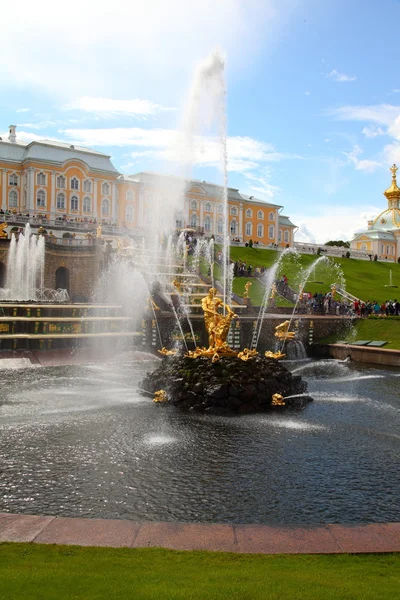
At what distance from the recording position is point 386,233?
86.6m

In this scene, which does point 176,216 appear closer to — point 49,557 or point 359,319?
point 359,319

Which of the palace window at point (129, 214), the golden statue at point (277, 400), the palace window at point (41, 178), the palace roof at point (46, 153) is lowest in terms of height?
the golden statue at point (277, 400)

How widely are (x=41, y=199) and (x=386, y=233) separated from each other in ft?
177

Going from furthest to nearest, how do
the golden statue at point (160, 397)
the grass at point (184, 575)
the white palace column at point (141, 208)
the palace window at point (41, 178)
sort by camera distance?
the white palace column at point (141, 208)
the palace window at point (41, 178)
the golden statue at point (160, 397)
the grass at point (184, 575)

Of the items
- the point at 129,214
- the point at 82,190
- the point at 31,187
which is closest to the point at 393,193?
the point at 129,214

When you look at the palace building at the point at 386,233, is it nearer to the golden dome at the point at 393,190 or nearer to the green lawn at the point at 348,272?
the golden dome at the point at 393,190

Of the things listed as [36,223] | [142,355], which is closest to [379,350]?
[142,355]

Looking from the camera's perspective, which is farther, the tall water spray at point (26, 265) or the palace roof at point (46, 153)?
the palace roof at point (46, 153)

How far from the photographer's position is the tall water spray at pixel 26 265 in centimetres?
3647

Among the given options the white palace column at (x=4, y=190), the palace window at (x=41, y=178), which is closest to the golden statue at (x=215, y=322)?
the palace window at (x=41, y=178)

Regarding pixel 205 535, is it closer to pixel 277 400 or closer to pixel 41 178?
pixel 277 400

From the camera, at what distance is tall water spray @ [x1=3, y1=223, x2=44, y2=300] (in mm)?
36469

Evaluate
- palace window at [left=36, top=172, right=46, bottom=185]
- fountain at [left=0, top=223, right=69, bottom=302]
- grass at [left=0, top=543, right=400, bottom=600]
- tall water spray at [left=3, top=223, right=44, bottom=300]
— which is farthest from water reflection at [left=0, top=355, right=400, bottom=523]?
palace window at [left=36, top=172, right=46, bottom=185]

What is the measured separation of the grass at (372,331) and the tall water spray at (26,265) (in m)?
19.6
